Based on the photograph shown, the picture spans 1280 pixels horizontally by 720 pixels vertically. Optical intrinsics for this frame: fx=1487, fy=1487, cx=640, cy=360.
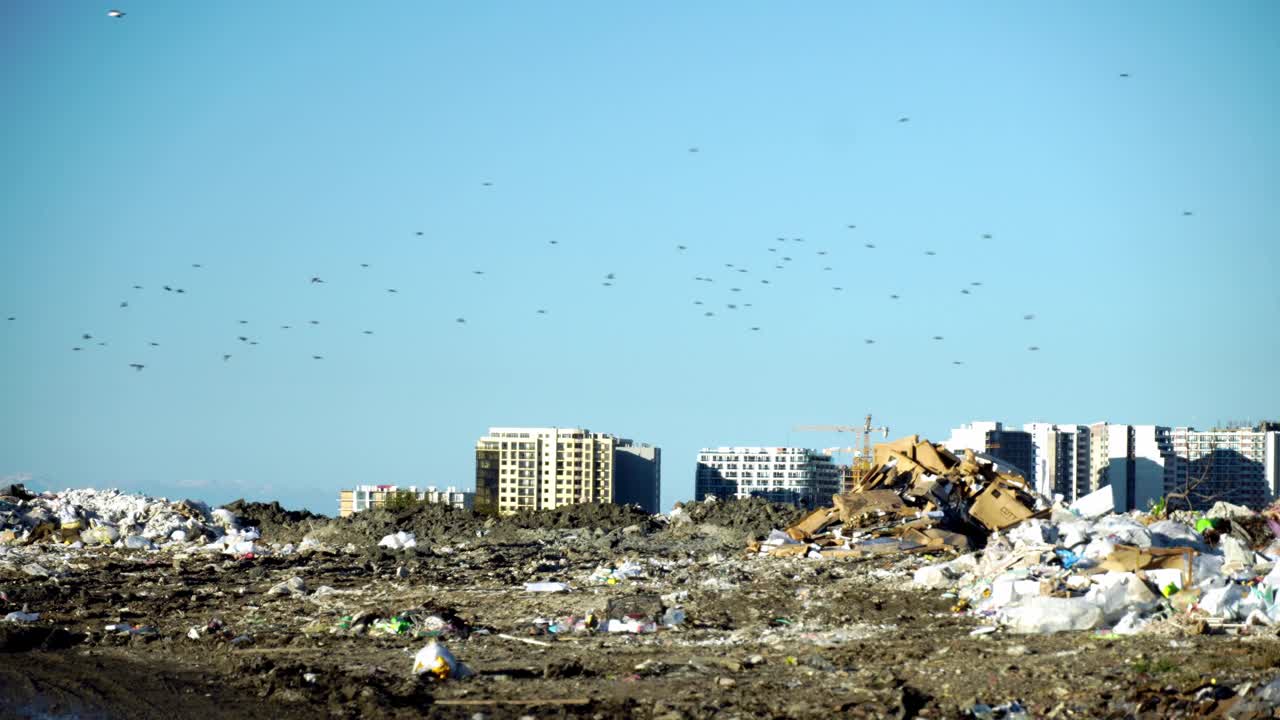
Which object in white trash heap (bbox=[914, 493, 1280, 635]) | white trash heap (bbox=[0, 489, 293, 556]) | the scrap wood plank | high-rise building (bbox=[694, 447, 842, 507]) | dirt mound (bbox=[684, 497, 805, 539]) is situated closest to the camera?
the scrap wood plank

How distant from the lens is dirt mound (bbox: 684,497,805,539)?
21.0 metres

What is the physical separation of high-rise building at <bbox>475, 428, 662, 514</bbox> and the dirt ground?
75.1m

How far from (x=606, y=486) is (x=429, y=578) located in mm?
76931

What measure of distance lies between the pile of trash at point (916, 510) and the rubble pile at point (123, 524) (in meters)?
8.31

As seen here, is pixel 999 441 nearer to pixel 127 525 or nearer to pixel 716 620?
pixel 127 525

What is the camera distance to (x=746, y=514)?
2195 centimetres

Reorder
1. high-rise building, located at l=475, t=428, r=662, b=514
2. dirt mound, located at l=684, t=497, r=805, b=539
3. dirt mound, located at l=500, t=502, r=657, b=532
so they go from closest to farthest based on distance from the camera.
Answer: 1. dirt mound, located at l=684, t=497, r=805, b=539
2. dirt mound, located at l=500, t=502, r=657, b=532
3. high-rise building, located at l=475, t=428, r=662, b=514

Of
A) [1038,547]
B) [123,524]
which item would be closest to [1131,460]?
[123,524]

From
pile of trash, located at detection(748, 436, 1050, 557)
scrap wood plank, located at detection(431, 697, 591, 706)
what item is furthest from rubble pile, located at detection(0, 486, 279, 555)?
scrap wood plank, located at detection(431, 697, 591, 706)

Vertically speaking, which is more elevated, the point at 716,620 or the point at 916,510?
the point at 916,510

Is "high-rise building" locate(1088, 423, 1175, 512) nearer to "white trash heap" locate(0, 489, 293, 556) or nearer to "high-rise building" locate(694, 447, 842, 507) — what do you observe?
"high-rise building" locate(694, 447, 842, 507)

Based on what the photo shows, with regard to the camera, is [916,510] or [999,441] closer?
[916,510]

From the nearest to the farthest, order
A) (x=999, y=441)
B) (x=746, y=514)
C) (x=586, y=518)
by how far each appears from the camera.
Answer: (x=746, y=514)
(x=586, y=518)
(x=999, y=441)

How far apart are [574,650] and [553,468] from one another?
274ft
